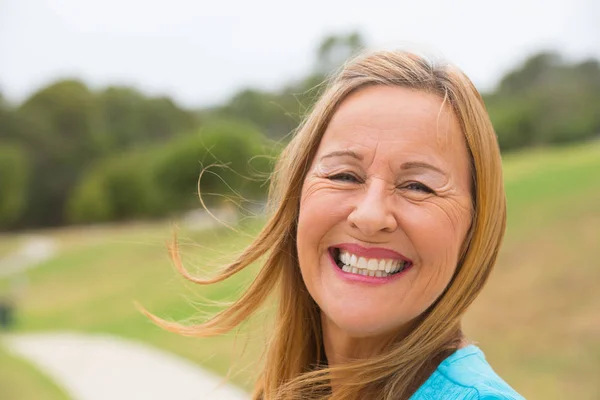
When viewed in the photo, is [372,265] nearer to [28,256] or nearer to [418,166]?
[418,166]

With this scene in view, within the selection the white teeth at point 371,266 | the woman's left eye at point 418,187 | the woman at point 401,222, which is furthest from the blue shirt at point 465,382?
the woman's left eye at point 418,187

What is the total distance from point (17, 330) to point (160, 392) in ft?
31.2

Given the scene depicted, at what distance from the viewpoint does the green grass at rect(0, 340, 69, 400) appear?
9.01m

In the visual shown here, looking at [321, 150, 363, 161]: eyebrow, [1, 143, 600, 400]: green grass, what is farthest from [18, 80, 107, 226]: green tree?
[321, 150, 363, 161]: eyebrow

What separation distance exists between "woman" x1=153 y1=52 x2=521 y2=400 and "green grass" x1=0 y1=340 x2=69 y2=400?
810 cm

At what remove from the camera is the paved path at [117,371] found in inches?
363

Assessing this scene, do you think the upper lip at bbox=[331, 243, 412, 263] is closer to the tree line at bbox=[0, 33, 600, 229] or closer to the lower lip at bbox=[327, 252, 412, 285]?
the lower lip at bbox=[327, 252, 412, 285]

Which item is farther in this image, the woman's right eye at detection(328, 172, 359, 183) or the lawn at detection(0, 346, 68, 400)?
the lawn at detection(0, 346, 68, 400)

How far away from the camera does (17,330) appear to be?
1734cm

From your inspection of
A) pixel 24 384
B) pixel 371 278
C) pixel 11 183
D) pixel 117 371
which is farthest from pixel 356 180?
pixel 11 183

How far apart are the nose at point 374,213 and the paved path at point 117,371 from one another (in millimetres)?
6208

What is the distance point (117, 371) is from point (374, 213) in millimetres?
9729

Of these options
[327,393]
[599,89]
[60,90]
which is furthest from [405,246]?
[60,90]

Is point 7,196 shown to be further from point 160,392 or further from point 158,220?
point 160,392
